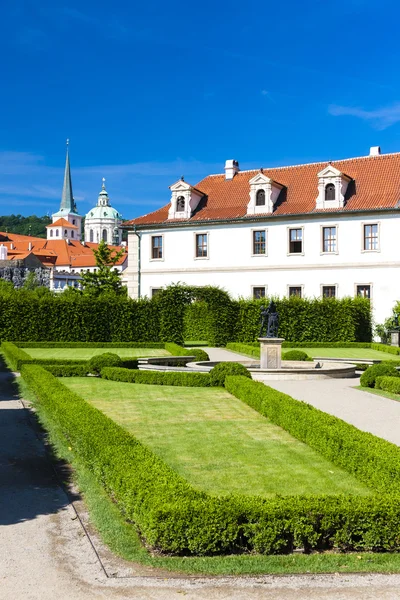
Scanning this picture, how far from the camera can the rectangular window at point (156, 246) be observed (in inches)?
1789

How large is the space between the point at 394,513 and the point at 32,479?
15.4ft

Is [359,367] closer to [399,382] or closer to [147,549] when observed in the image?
[399,382]

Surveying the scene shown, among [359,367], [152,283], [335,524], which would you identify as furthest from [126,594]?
[152,283]

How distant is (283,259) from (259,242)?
2.03 metres

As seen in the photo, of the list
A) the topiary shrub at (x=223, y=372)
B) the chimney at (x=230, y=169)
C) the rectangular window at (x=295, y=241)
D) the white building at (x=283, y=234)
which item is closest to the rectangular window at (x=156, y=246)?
the white building at (x=283, y=234)

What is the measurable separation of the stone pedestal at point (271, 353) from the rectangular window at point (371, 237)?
18814mm

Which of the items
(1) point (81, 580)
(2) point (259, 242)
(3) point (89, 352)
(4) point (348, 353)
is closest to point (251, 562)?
(1) point (81, 580)

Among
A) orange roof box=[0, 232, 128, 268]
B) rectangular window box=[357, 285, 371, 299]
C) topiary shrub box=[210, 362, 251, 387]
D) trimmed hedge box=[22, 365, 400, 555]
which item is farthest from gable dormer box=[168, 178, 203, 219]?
orange roof box=[0, 232, 128, 268]

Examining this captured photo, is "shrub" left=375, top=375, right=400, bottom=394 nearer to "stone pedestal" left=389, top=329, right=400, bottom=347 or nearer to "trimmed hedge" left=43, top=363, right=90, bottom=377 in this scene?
"trimmed hedge" left=43, top=363, right=90, bottom=377

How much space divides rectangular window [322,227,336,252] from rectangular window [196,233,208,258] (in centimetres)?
799

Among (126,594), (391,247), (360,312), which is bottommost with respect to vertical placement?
(126,594)

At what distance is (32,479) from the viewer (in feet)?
28.2

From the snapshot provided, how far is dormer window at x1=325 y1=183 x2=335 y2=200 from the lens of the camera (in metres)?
40.4

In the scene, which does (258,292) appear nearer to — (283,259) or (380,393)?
(283,259)
